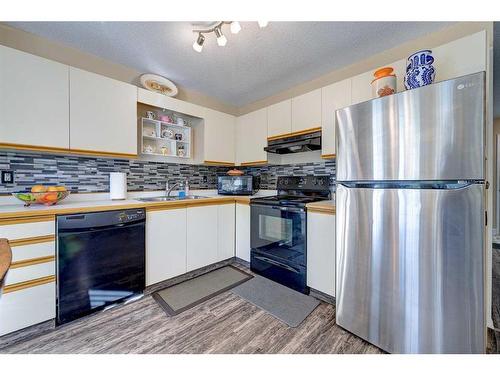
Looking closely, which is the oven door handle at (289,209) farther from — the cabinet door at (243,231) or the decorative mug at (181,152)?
the decorative mug at (181,152)

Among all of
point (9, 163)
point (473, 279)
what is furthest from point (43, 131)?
point (473, 279)

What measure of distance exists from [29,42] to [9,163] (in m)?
1.03

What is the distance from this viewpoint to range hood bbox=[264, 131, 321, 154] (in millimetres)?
2096

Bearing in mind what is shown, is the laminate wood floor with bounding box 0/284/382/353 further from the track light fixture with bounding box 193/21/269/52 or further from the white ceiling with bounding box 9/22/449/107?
the white ceiling with bounding box 9/22/449/107

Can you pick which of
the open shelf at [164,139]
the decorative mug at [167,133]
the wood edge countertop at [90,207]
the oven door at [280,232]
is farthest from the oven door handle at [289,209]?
the decorative mug at [167,133]

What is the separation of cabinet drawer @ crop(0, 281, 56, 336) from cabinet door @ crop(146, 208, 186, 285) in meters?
0.64

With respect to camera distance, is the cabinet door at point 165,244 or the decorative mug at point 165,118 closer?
the cabinet door at point 165,244

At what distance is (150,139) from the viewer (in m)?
2.46

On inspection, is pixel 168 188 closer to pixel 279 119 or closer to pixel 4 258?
→ pixel 279 119

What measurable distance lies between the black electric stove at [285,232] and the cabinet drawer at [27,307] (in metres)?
1.71

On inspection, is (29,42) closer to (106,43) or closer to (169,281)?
(106,43)

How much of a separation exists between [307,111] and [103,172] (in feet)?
7.39

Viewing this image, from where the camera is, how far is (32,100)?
1.50 m

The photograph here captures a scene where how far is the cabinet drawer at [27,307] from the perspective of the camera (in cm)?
125
